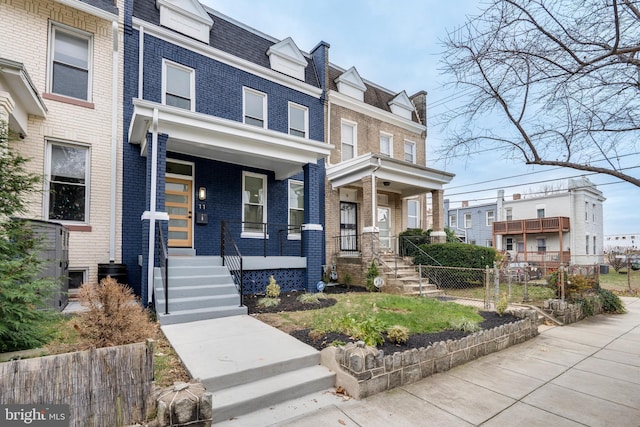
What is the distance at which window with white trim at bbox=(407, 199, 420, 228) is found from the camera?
1481 cm

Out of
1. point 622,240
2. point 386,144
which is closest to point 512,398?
point 386,144

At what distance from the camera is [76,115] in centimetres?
753

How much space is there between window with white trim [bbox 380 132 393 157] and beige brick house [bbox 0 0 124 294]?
9.97m

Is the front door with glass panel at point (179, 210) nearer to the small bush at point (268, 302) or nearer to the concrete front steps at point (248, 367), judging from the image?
the small bush at point (268, 302)

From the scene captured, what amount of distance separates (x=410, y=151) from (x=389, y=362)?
41.7ft

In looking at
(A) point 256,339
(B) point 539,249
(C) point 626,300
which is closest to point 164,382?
(A) point 256,339

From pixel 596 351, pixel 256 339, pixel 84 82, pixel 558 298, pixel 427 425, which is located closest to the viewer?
pixel 427 425

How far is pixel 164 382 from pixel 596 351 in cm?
687

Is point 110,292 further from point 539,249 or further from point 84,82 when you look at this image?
point 539,249

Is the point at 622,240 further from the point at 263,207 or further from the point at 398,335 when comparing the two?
the point at 398,335

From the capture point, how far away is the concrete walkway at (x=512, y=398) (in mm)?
3258

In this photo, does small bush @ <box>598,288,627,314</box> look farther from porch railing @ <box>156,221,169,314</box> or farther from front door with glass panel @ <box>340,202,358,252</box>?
porch railing @ <box>156,221,169,314</box>

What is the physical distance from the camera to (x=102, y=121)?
7848 mm

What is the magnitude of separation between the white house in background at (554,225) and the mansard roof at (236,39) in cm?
2231
